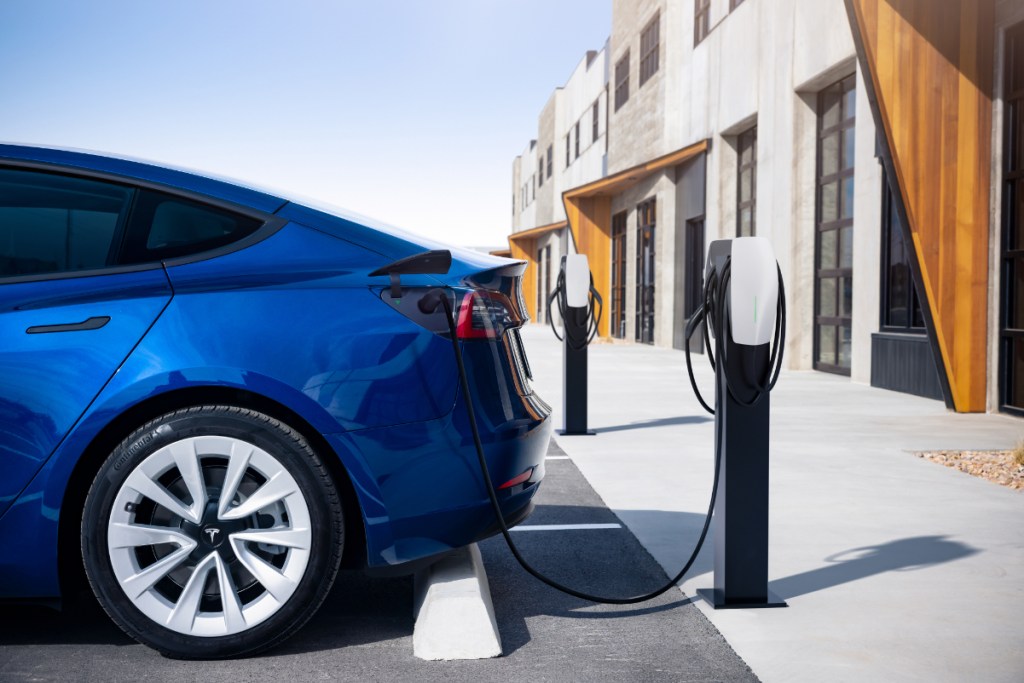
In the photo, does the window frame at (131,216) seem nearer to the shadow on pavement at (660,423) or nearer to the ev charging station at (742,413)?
the ev charging station at (742,413)

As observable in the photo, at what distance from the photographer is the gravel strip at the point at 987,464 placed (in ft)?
21.7

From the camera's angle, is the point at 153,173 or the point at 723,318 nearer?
the point at 153,173

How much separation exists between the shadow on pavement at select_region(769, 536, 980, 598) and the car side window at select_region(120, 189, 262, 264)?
2508 millimetres

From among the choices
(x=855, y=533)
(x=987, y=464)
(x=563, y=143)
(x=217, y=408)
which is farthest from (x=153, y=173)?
(x=563, y=143)

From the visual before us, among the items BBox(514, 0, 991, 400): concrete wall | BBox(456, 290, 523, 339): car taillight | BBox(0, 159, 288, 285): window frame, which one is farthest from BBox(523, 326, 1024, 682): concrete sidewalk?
BBox(514, 0, 991, 400): concrete wall

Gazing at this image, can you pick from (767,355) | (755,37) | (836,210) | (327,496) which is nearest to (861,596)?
(767,355)

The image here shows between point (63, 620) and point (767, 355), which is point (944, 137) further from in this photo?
point (63, 620)

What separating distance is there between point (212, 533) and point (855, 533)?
329cm

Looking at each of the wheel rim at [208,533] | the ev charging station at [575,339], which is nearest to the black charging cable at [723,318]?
the wheel rim at [208,533]

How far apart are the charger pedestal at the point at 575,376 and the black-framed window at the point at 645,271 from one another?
1759 cm

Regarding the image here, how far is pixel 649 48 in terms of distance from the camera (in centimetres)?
2655

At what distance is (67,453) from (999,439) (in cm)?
755

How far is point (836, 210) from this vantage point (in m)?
15.6

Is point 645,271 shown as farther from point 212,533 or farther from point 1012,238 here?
point 212,533
